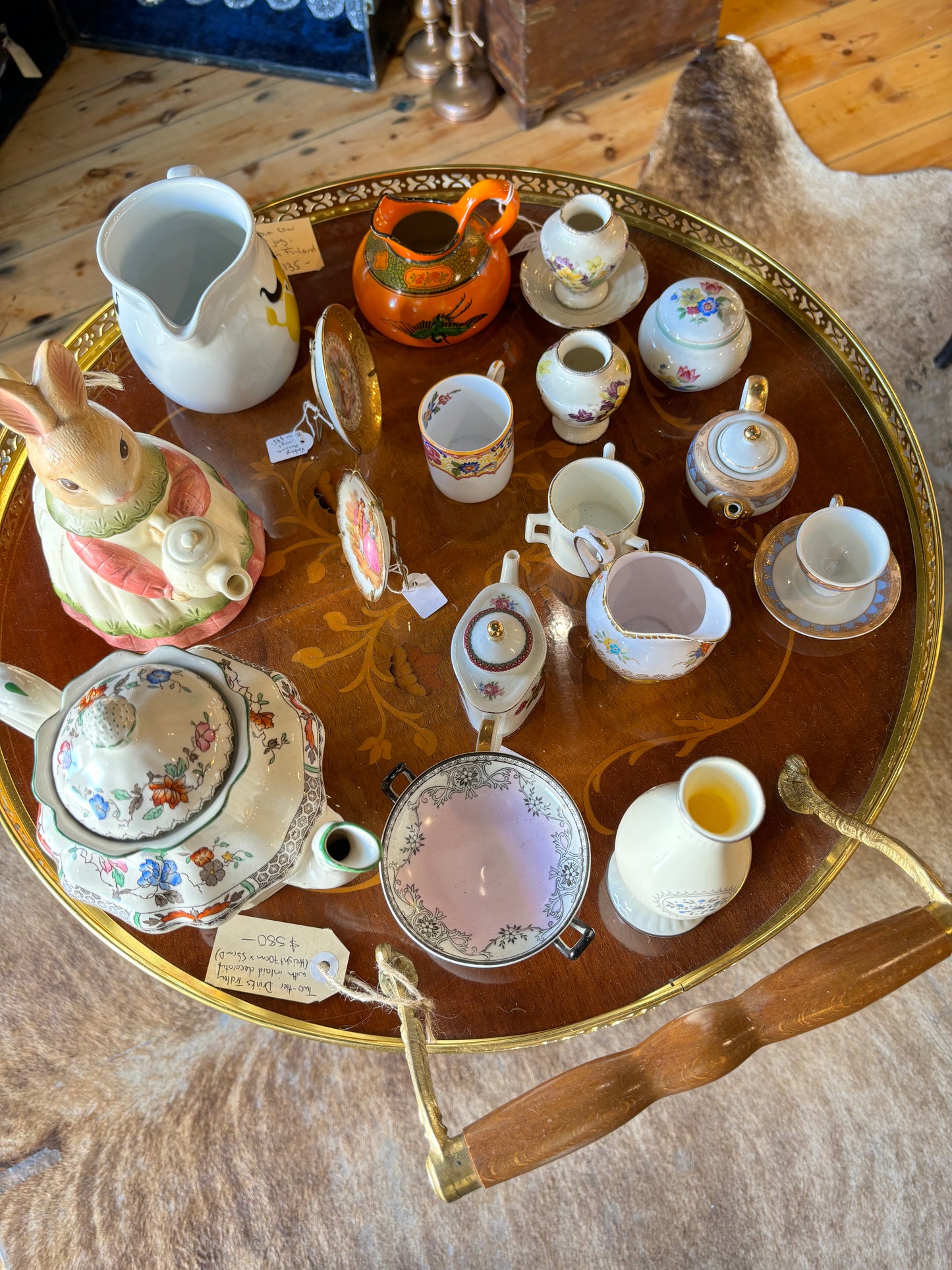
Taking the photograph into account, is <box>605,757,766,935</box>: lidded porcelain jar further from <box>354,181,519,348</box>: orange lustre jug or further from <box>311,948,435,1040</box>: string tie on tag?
<box>354,181,519,348</box>: orange lustre jug

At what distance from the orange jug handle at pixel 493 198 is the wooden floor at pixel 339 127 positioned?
3.43 ft

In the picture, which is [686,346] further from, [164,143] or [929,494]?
[164,143]

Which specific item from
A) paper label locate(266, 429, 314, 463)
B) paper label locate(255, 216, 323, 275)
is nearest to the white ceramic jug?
paper label locate(266, 429, 314, 463)

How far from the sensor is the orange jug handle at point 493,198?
36.7 inches

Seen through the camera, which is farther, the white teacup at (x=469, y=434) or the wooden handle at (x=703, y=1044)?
the white teacup at (x=469, y=434)

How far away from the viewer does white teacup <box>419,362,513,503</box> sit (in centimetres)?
93

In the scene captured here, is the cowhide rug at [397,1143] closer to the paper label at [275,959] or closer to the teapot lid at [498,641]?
the paper label at [275,959]

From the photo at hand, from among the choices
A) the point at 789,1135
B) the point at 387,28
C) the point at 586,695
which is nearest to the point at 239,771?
the point at 586,695

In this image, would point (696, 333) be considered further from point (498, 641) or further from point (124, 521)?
point (124, 521)

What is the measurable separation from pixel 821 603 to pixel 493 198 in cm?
59

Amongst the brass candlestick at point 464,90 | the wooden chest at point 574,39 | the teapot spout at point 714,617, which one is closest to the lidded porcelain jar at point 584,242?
the teapot spout at point 714,617

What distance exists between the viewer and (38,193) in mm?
1932

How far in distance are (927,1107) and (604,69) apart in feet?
6.89

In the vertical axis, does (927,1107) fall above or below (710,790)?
below
